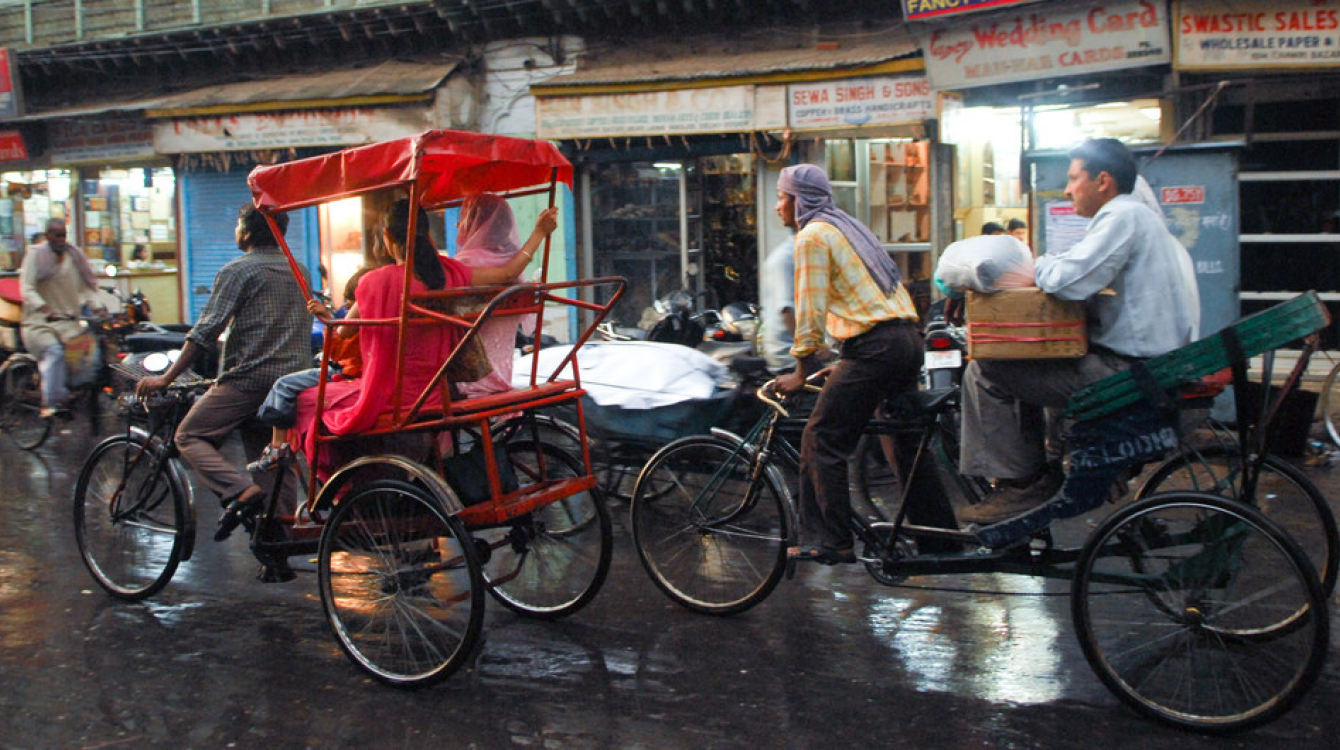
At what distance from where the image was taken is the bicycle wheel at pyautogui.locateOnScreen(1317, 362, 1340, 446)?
7902 millimetres

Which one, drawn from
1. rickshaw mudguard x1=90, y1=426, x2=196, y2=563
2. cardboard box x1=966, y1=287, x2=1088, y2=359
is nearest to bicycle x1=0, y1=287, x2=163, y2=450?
rickshaw mudguard x1=90, y1=426, x2=196, y2=563

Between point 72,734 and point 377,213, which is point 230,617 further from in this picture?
point 377,213

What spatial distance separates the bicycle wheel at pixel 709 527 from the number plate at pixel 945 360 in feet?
9.41

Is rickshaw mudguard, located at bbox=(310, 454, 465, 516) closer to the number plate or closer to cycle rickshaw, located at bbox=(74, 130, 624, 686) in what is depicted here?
cycle rickshaw, located at bbox=(74, 130, 624, 686)

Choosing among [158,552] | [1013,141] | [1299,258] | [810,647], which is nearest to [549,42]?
[1013,141]

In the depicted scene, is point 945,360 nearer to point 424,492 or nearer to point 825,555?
point 825,555

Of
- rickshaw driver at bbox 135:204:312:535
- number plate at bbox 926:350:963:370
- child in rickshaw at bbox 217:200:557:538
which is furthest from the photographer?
number plate at bbox 926:350:963:370

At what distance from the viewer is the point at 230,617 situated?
5.03 m

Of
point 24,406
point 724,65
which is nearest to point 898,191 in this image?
point 724,65

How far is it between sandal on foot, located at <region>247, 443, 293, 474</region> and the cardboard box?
2712mm

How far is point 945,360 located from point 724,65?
6.60 metres

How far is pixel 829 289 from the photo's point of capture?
4.46 meters

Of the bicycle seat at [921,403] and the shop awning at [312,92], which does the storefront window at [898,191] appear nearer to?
the shop awning at [312,92]

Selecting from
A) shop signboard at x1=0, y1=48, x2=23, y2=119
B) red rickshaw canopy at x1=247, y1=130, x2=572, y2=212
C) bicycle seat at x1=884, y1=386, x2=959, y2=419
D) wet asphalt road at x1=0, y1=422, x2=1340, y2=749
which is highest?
shop signboard at x1=0, y1=48, x2=23, y2=119
